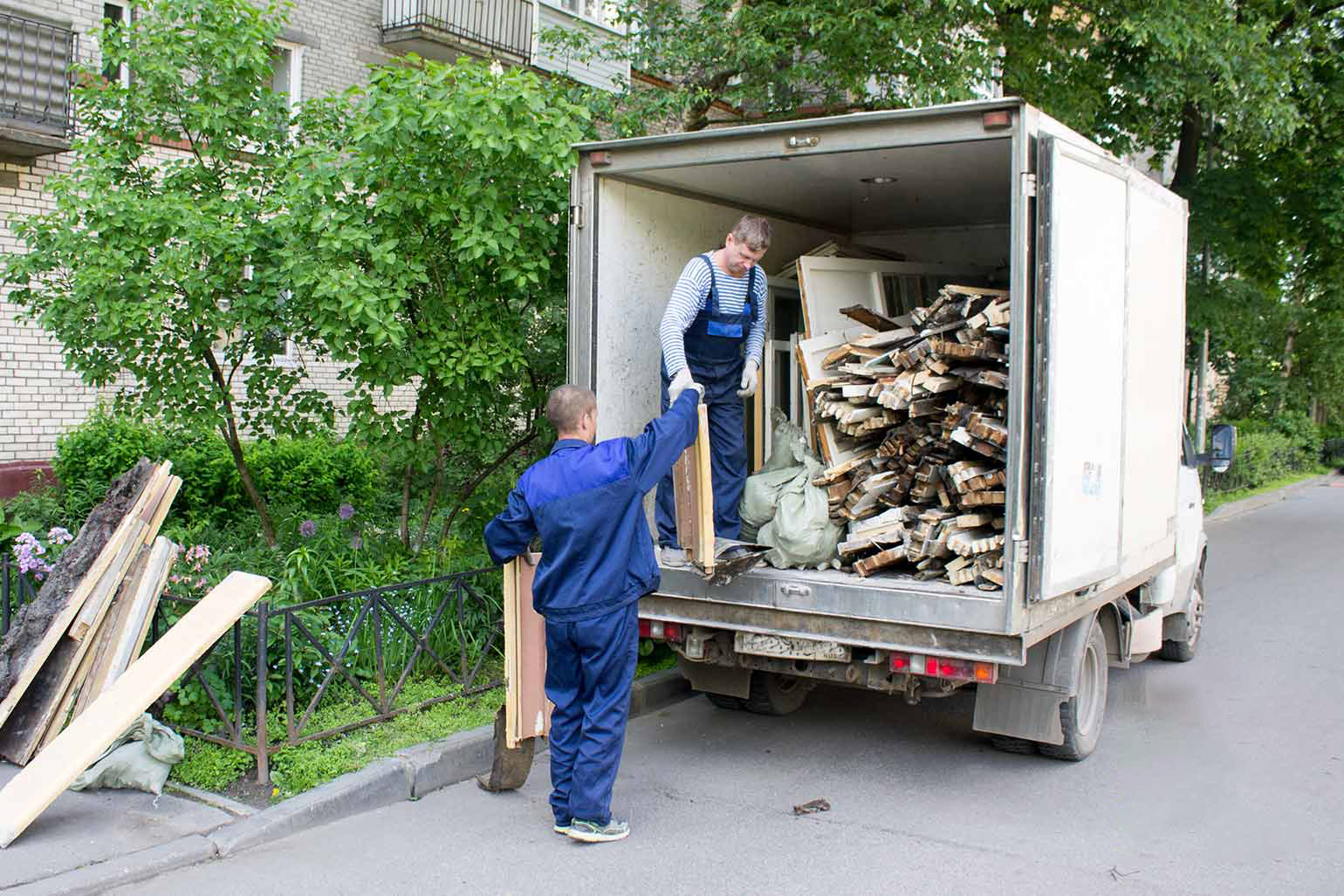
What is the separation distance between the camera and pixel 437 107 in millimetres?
5934

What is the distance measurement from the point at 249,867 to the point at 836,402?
141 inches

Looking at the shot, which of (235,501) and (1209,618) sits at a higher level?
(235,501)

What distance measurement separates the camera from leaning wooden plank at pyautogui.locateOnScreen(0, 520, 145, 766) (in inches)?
199

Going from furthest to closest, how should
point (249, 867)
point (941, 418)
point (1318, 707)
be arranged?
point (1318, 707), point (941, 418), point (249, 867)

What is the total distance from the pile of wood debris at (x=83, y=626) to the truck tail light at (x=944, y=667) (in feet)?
10.9

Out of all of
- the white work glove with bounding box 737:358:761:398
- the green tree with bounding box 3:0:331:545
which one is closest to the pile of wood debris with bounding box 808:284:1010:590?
the white work glove with bounding box 737:358:761:398

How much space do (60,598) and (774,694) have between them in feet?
12.0

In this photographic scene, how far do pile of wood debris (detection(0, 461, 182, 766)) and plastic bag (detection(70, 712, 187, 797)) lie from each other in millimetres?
334

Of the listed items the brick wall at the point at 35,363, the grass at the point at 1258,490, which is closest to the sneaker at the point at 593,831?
the brick wall at the point at 35,363

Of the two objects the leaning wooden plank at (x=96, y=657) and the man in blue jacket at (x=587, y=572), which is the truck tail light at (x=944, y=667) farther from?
the leaning wooden plank at (x=96, y=657)

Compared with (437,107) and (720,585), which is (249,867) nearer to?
(720,585)

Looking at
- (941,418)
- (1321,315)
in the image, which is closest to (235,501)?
(941,418)

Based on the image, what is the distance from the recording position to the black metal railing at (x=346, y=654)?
522cm

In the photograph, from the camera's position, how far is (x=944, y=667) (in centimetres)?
499
